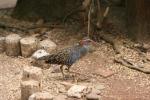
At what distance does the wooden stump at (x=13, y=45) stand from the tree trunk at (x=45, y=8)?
1.22 m

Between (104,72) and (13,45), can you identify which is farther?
(13,45)

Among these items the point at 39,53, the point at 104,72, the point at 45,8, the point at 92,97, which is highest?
the point at 45,8

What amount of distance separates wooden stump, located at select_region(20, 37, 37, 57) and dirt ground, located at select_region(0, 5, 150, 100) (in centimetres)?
10

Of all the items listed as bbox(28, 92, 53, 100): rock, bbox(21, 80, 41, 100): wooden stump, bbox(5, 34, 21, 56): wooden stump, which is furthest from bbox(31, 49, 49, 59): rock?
bbox(28, 92, 53, 100): rock

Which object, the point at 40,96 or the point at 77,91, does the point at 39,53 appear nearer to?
the point at 77,91

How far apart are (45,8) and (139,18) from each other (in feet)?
5.74

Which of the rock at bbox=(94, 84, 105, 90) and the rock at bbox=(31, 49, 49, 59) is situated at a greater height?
the rock at bbox=(31, 49, 49, 59)

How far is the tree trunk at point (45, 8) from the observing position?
852cm

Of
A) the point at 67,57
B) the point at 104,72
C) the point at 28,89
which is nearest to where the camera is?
the point at 28,89

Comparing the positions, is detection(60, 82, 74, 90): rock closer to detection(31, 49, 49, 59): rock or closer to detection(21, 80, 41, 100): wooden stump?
detection(21, 80, 41, 100): wooden stump

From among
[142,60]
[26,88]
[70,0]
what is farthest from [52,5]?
[26,88]

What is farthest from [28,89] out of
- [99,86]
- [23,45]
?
[23,45]

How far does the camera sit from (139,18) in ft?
25.0

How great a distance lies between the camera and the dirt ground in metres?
6.32
